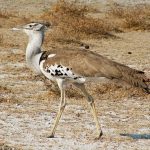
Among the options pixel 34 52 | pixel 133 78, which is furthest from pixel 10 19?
pixel 133 78

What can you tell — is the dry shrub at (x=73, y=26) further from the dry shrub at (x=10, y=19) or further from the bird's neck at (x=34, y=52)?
the bird's neck at (x=34, y=52)

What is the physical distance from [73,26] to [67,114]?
777 centimetres

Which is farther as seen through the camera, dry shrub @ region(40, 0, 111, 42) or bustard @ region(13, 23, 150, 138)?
dry shrub @ region(40, 0, 111, 42)

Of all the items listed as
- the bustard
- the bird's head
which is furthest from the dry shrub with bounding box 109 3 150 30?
the bustard

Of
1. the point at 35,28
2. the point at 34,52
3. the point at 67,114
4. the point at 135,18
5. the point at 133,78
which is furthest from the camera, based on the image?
the point at 135,18

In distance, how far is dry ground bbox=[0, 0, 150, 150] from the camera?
7.83m

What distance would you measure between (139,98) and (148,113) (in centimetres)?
91

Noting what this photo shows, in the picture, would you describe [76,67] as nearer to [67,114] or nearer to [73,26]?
[67,114]

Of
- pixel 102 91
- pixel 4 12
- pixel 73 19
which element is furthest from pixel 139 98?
pixel 4 12

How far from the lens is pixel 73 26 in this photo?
55.0 feet

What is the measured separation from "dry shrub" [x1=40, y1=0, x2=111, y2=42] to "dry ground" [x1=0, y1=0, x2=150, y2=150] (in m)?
2.76

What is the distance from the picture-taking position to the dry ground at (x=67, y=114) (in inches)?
308

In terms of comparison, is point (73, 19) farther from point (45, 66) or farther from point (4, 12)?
point (45, 66)

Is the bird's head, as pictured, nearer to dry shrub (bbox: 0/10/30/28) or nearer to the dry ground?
the dry ground
